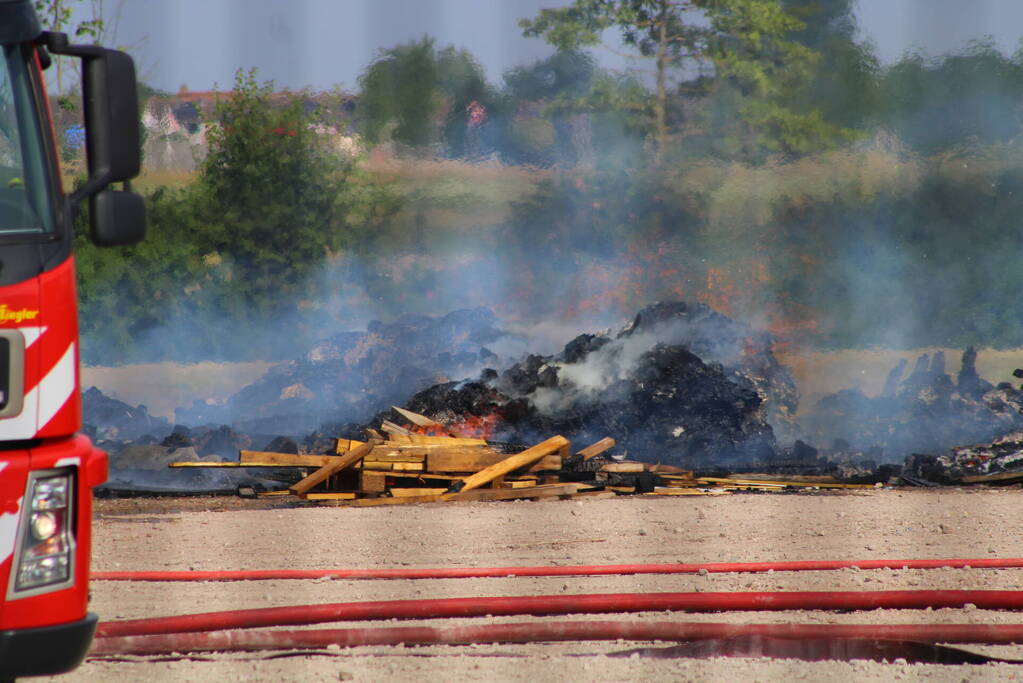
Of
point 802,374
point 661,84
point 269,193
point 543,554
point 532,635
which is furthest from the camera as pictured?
point 802,374

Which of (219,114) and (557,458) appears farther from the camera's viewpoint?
(219,114)

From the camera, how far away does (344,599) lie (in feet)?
20.0

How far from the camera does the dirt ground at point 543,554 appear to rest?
4.64 m

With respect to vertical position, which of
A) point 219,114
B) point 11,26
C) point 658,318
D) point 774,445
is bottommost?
point 774,445

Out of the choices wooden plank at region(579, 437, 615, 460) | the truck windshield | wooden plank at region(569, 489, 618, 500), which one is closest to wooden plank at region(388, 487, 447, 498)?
wooden plank at region(569, 489, 618, 500)

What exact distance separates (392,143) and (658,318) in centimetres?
410

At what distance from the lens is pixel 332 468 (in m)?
11.4

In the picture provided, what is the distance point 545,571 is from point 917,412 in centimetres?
965

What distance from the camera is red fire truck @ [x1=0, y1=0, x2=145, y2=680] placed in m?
3.29

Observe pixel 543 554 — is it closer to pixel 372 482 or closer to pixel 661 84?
pixel 372 482

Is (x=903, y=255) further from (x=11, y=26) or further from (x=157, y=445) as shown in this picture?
(x=11, y=26)

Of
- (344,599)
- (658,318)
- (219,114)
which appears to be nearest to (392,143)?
(219,114)

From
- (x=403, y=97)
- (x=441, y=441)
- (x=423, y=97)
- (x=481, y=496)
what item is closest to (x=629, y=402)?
(x=441, y=441)

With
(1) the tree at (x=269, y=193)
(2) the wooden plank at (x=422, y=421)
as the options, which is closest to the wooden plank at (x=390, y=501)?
(2) the wooden plank at (x=422, y=421)
